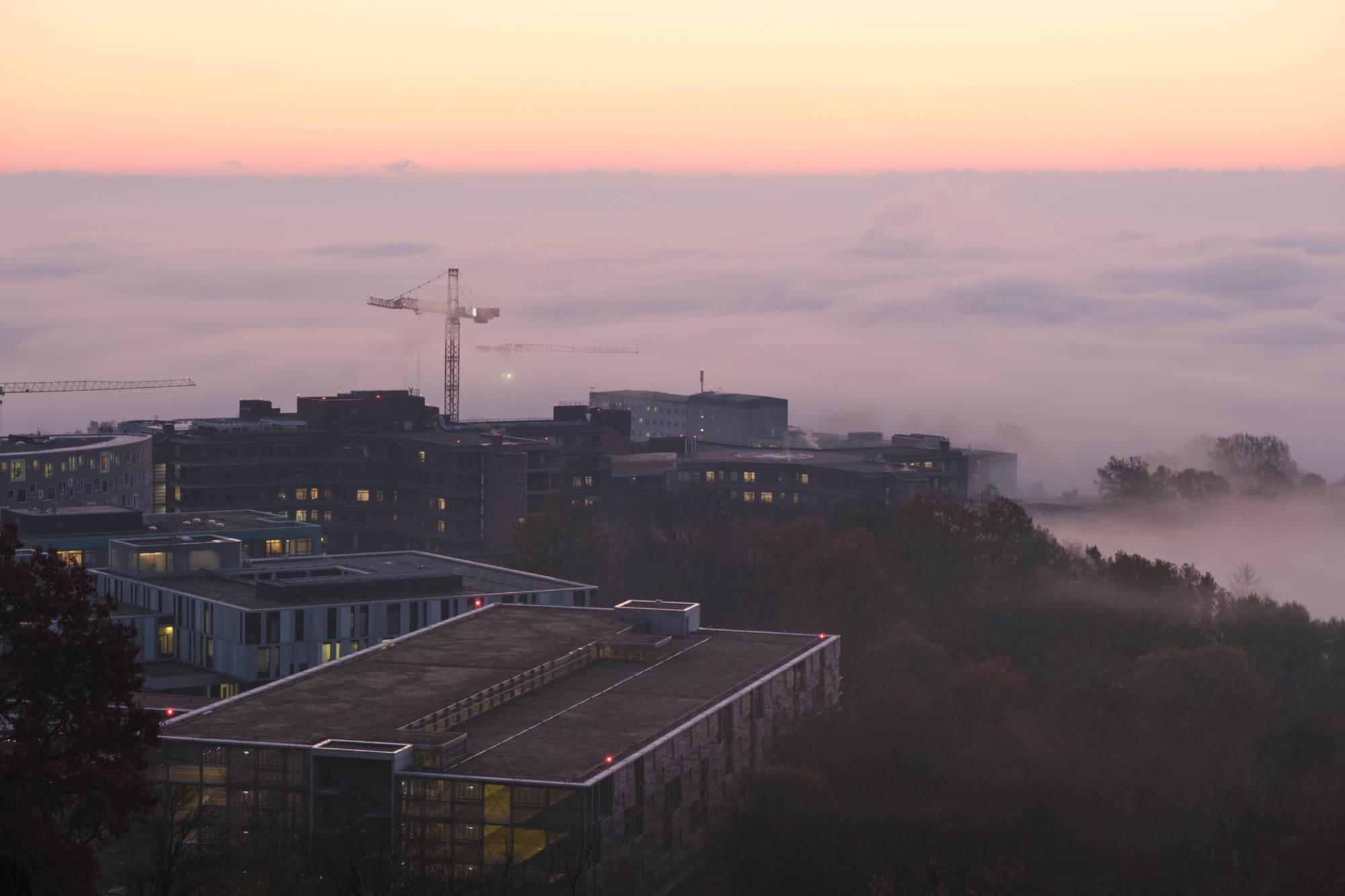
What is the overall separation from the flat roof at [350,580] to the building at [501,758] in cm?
1138

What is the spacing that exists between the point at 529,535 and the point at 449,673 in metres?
66.6

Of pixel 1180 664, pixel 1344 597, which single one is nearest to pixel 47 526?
pixel 1180 664

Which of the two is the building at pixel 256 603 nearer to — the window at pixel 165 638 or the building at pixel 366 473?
the window at pixel 165 638

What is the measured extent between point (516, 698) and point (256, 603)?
27017mm

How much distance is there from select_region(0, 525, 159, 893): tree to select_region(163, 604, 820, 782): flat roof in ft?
66.7

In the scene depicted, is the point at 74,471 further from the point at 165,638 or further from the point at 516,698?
the point at 516,698

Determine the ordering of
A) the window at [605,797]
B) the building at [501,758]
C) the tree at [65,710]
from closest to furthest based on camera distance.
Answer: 1. the tree at [65,710]
2. the building at [501,758]
3. the window at [605,797]

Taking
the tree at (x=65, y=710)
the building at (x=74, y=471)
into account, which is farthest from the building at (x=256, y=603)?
the tree at (x=65, y=710)

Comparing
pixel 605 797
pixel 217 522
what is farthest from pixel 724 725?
pixel 217 522

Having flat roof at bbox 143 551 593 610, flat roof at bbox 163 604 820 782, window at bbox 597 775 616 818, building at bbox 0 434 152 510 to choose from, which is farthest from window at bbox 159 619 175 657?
window at bbox 597 775 616 818

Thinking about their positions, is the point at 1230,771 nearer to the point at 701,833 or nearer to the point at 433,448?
A: the point at 701,833

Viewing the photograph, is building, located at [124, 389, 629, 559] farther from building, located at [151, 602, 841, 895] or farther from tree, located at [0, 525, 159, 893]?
tree, located at [0, 525, 159, 893]

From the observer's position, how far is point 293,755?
60562 mm

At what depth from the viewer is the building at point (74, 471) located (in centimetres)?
14200
